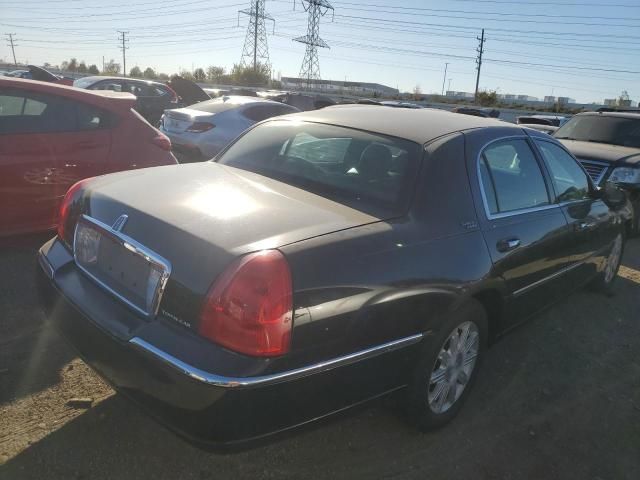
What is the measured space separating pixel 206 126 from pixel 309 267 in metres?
7.04

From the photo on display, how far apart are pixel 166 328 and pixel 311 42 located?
204 feet

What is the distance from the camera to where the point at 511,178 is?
3350 millimetres

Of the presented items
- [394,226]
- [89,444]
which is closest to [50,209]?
[89,444]

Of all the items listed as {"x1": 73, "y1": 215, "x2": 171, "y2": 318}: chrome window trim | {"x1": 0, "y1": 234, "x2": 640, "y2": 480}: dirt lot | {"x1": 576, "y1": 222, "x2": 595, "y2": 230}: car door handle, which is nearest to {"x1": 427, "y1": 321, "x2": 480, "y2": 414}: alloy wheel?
{"x1": 0, "y1": 234, "x2": 640, "y2": 480}: dirt lot

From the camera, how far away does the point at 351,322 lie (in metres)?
2.17

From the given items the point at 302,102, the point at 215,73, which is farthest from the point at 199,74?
the point at 302,102

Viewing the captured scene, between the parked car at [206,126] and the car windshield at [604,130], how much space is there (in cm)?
523

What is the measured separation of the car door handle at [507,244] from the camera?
9.75ft

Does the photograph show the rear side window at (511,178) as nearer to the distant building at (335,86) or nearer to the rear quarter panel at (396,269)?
the rear quarter panel at (396,269)

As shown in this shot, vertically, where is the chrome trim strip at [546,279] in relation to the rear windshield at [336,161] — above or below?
below

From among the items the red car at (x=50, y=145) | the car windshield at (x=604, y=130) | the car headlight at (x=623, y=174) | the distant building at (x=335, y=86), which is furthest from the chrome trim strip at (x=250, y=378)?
the distant building at (x=335, y=86)

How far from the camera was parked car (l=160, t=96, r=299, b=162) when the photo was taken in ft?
28.0

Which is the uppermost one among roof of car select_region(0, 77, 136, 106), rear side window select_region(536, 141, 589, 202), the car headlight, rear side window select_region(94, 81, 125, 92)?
rear side window select_region(94, 81, 125, 92)

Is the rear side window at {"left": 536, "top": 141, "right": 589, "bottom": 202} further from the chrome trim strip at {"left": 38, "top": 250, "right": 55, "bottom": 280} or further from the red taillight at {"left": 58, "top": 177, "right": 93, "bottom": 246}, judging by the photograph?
the chrome trim strip at {"left": 38, "top": 250, "right": 55, "bottom": 280}
